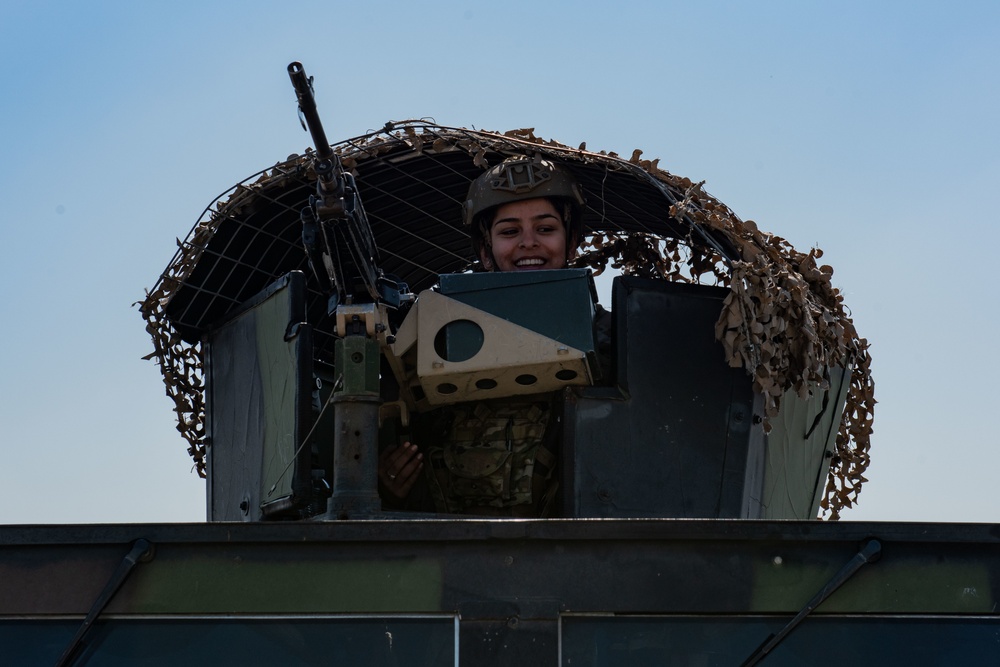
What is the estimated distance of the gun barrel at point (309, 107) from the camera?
492cm

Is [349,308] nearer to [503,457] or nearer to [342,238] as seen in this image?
[342,238]

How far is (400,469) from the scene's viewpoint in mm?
6305

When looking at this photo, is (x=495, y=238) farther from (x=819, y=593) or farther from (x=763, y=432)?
(x=819, y=593)

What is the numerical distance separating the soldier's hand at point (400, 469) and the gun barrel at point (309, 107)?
1.60m

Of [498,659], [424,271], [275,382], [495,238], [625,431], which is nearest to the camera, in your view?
[498,659]

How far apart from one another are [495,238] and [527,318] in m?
1.34

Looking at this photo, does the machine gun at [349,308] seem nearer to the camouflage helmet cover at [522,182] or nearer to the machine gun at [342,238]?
the machine gun at [342,238]

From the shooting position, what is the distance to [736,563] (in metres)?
3.93

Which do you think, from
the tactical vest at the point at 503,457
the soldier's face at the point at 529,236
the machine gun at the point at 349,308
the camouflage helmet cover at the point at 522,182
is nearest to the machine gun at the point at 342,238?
the machine gun at the point at 349,308

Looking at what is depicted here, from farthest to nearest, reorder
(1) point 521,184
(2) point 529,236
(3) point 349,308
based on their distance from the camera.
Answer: (2) point 529,236 < (1) point 521,184 < (3) point 349,308

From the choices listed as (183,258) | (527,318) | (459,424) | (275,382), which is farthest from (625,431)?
(183,258)

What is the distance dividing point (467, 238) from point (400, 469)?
191 cm

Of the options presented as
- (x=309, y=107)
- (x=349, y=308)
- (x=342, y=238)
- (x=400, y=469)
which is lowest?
(x=400, y=469)

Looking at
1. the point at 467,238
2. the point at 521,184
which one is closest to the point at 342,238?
the point at 521,184
